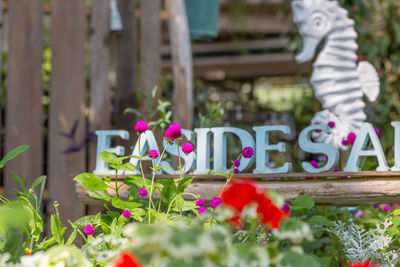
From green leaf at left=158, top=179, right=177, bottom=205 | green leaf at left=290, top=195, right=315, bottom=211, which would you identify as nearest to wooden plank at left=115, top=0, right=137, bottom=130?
green leaf at left=158, top=179, right=177, bottom=205

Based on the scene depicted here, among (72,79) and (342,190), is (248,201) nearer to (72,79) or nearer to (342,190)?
(342,190)

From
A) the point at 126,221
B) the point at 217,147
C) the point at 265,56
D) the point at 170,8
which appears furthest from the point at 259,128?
the point at 265,56

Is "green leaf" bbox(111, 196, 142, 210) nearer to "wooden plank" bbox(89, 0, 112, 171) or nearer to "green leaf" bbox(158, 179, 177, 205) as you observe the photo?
"green leaf" bbox(158, 179, 177, 205)

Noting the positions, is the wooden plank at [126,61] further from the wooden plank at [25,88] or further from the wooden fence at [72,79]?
the wooden plank at [25,88]

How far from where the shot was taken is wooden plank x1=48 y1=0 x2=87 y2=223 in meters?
2.51

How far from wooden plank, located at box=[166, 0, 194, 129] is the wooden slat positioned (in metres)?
1.10

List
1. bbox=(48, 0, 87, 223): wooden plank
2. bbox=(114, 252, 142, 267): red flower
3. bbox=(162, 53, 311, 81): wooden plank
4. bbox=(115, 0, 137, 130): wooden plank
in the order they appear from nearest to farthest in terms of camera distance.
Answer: bbox=(114, 252, 142, 267): red flower
bbox=(48, 0, 87, 223): wooden plank
bbox=(115, 0, 137, 130): wooden plank
bbox=(162, 53, 311, 81): wooden plank

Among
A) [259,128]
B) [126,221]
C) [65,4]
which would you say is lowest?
[126,221]

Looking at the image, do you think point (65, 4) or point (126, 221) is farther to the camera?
point (65, 4)

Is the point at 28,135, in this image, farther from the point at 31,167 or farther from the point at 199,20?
the point at 199,20

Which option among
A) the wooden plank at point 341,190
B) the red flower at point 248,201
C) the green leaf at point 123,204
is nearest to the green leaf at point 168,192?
the green leaf at point 123,204

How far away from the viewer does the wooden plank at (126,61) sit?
262cm

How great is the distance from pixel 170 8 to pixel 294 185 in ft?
5.04

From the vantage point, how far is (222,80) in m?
7.62
